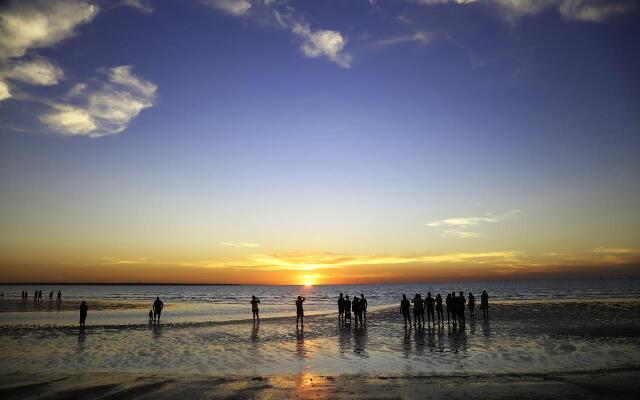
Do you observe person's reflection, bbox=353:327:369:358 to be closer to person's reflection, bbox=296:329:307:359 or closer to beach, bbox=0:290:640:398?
beach, bbox=0:290:640:398

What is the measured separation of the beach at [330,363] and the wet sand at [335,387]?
0.09 feet

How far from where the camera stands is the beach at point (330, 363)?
9977 millimetres

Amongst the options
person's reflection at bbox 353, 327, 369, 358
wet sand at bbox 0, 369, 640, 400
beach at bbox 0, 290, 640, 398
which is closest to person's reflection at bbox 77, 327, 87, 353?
beach at bbox 0, 290, 640, 398

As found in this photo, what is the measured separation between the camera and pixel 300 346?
A: 1786 centimetres

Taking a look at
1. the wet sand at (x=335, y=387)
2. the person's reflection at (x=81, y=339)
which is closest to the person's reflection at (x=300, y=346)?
the wet sand at (x=335, y=387)

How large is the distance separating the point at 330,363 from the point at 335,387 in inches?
142

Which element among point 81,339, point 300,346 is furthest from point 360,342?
point 81,339

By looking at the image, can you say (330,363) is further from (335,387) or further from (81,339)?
(81,339)

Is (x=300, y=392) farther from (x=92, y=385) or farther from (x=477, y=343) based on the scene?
(x=477, y=343)

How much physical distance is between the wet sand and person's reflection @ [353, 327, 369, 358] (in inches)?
176

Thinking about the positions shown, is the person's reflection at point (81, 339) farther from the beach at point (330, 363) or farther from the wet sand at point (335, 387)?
the wet sand at point (335, 387)

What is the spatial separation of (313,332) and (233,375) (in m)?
11.6

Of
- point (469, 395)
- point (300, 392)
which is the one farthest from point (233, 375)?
point (469, 395)

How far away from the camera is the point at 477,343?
693 inches
